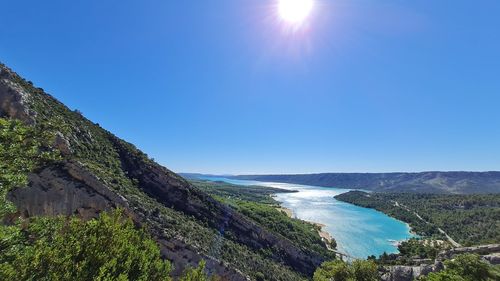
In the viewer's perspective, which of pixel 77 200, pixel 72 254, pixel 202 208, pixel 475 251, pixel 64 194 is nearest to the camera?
pixel 72 254

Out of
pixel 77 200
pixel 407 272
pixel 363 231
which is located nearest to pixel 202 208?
pixel 77 200

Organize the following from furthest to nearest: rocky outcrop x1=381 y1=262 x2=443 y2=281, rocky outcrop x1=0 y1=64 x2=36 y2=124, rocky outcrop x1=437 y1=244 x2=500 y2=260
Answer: rocky outcrop x1=437 y1=244 x2=500 y2=260 < rocky outcrop x1=0 y1=64 x2=36 y2=124 < rocky outcrop x1=381 y1=262 x2=443 y2=281

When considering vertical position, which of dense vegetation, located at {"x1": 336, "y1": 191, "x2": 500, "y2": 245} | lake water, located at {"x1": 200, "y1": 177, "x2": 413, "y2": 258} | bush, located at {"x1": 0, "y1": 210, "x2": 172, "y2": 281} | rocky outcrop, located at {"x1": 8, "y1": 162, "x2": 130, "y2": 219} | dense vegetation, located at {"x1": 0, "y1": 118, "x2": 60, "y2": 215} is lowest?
lake water, located at {"x1": 200, "y1": 177, "x2": 413, "y2": 258}

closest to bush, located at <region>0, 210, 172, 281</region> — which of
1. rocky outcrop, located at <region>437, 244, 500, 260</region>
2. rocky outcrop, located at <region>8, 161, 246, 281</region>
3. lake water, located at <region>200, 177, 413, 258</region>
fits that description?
rocky outcrop, located at <region>8, 161, 246, 281</region>

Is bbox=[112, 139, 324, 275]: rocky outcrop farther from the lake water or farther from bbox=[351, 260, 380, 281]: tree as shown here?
the lake water

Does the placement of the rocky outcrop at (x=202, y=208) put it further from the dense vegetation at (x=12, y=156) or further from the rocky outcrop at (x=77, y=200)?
the dense vegetation at (x=12, y=156)

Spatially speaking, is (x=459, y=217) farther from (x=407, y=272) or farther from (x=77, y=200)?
(x=77, y=200)

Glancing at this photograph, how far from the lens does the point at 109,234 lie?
19422 mm

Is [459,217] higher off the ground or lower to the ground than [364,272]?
lower

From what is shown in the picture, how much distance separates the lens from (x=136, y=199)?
43.2 metres

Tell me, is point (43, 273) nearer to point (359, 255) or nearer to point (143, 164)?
point (143, 164)

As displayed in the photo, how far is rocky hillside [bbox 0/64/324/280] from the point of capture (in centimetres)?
3622

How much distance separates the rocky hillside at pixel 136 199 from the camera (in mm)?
36219

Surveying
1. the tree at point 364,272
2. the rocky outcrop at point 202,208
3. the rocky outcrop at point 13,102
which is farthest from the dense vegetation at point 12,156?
the rocky outcrop at point 202,208
